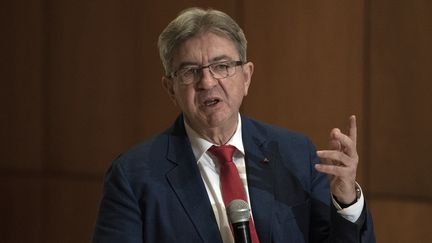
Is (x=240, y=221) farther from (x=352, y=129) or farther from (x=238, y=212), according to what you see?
(x=352, y=129)

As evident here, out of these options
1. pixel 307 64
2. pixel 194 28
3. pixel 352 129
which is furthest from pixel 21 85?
pixel 352 129

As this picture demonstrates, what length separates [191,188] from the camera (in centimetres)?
184

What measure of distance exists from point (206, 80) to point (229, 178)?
0.27m

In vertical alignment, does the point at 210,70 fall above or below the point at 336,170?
above

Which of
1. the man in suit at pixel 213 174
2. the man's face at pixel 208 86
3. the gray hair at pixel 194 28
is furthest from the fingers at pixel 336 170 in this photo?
the gray hair at pixel 194 28

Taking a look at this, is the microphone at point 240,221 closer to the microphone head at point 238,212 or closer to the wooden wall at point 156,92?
the microphone head at point 238,212

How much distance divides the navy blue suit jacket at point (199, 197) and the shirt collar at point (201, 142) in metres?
0.02

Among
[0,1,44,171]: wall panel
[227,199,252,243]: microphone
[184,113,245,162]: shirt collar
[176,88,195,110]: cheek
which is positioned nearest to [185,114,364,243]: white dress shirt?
[184,113,245,162]: shirt collar

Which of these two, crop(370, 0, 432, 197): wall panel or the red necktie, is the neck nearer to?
the red necktie

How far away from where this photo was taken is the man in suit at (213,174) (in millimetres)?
1780

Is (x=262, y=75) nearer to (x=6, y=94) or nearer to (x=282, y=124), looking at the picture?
(x=282, y=124)

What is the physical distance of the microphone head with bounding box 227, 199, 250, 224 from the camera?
1.59 metres

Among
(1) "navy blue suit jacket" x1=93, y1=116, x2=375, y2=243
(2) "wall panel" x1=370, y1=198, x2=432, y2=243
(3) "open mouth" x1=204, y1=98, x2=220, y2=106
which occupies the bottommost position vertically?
(2) "wall panel" x1=370, y1=198, x2=432, y2=243

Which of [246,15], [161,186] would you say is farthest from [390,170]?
[161,186]
